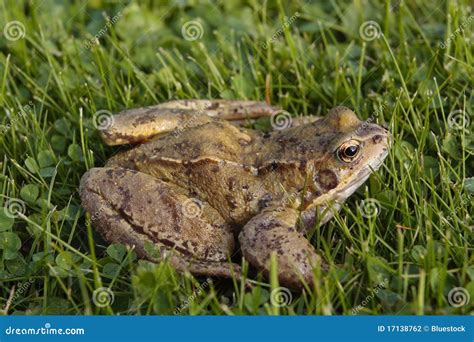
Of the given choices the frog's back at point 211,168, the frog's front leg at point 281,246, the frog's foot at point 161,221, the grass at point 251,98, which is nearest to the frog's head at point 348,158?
the grass at point 251,98

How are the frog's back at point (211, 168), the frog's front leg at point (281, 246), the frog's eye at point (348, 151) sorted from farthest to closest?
the frog's back at point (211, 168)
the frog's eye at point (348, 151)
the frog's front leg at point (281, 246)

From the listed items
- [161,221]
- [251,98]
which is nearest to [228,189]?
[161,221]

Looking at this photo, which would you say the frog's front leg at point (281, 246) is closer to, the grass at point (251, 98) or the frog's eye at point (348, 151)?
the grass at point (251, 98)

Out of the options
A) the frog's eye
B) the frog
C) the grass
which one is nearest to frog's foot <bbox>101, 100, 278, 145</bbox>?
the frog

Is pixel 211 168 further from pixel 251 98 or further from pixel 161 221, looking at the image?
pixel 251 98

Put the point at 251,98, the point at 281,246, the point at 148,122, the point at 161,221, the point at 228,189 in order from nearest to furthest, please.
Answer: the point at 281,246, the point at 161,221, the point at 228,189, the point at 148,122, the point at 251,98
